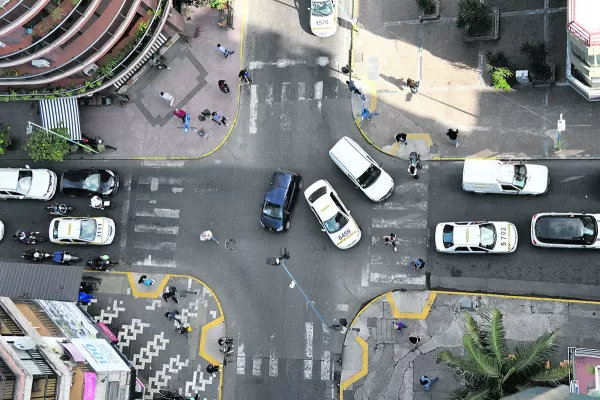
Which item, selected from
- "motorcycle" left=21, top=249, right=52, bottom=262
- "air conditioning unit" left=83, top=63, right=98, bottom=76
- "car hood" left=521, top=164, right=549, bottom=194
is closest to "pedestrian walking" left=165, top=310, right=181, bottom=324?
"motorcycle" left=21, top=249, right=52, bottom=262

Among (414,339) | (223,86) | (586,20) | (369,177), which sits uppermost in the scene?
(586,20)

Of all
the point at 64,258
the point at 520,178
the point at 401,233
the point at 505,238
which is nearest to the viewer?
the point at 505,238

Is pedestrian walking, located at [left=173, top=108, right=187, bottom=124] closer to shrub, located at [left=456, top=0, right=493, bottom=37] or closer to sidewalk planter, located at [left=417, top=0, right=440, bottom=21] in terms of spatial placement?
sidewalk planter, located at [left=417, top=0, right=440, bottom=21]

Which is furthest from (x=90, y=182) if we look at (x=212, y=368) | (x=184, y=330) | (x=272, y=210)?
(x=212, y=368)

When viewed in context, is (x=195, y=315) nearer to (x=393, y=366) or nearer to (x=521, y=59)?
(x=393, y=366)

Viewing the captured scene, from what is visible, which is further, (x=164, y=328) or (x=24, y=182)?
(x=24, y=182)

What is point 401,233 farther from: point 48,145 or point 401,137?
point 48,145

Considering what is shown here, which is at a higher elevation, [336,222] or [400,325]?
[336,222]
